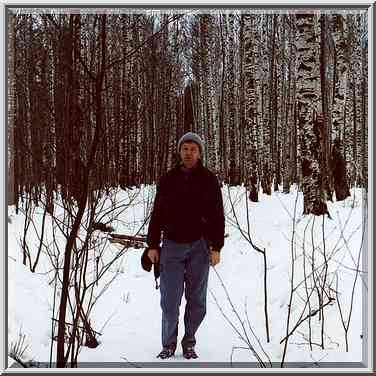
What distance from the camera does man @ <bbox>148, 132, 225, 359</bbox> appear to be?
3117mm

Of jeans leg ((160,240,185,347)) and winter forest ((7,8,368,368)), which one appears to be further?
jeans leg ((160,240,185,347))

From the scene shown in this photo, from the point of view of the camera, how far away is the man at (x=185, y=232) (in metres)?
3.12

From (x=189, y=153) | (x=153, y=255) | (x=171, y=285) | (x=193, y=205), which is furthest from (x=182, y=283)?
(x=189, y=153)

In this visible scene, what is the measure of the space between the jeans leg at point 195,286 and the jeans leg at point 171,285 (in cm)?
6

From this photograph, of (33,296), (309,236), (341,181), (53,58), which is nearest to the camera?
(53,58)

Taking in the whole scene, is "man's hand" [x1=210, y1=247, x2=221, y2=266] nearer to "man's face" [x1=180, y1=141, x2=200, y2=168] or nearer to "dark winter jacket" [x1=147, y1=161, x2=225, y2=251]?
"dark winter jacket" [x1=147, y1=161, x2=225, y2=251]

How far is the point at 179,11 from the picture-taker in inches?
123

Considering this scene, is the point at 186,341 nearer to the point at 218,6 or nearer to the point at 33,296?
the point at 33,296

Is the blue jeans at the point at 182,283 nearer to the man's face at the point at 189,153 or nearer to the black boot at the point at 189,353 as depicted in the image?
the black boot at the point at 189,353

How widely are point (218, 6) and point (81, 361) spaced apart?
2.43 metres

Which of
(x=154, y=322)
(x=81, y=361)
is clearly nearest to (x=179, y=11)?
(x=154, y=322)

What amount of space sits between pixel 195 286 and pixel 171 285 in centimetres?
17

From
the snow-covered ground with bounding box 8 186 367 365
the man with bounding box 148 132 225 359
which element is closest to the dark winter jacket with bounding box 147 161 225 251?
the man with bounding box 148 132 225 359

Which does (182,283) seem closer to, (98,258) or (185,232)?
(185,232)
